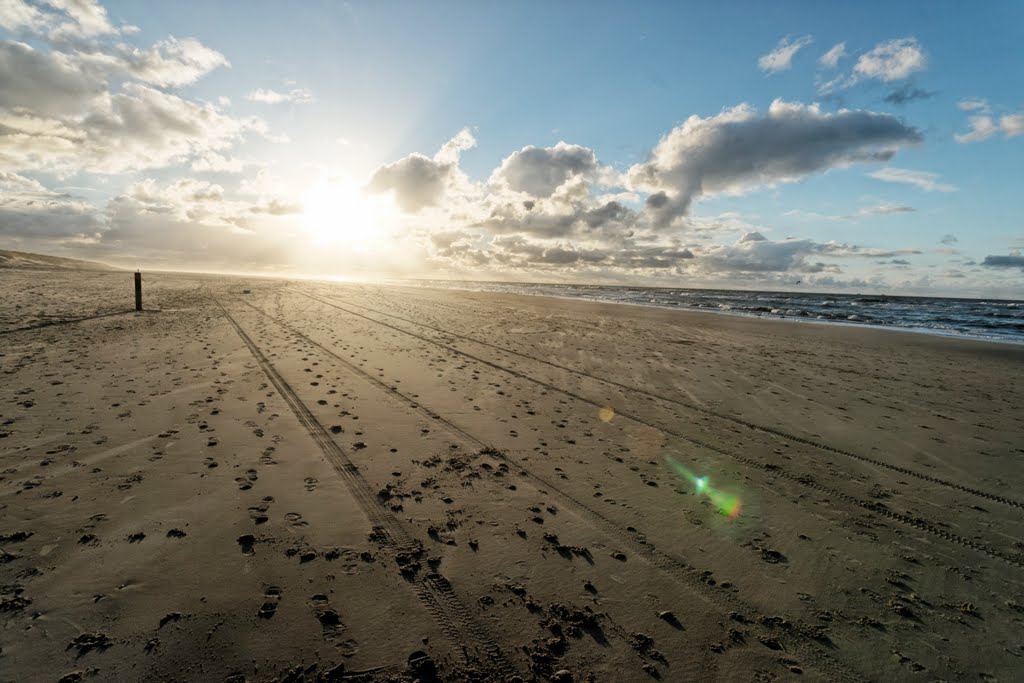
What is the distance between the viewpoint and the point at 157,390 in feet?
28.9

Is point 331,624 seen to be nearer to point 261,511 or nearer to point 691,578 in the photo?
point 261,511

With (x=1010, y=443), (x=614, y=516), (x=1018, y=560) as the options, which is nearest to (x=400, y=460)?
(x=614, y=516)

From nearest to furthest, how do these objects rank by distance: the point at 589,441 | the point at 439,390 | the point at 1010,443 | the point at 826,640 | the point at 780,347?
the point at 826,640
the point at 589,441
the point at 1010,443
the point at 439,390
the point at 780,347

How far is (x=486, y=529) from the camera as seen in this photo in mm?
4945

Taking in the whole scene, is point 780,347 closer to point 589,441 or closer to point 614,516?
point 589,441

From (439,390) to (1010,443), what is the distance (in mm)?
12100

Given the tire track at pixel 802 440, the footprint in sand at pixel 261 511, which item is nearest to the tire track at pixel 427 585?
the footprint in sand at pixel 261 511

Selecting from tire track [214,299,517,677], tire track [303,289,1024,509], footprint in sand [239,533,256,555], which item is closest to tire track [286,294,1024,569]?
tire track [303,289,1024,509]

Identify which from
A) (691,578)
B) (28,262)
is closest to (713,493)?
(691,578)

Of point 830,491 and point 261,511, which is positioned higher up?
point 261,511

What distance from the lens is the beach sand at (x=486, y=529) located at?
3.41 m

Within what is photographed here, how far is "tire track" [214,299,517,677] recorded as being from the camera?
337cm

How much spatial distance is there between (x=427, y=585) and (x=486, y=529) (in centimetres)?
107

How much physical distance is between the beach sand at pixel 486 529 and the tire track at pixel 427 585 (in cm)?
2
